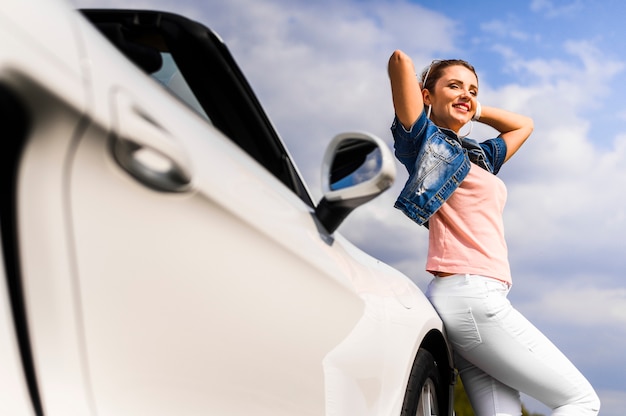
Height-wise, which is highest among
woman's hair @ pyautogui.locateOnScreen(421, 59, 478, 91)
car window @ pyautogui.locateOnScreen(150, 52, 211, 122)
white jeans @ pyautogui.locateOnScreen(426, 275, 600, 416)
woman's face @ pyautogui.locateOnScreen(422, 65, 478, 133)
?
woman's hair @ pyautogui.locateOnScreen(421, 59, 478, 91)

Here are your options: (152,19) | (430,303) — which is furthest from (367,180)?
(430,303)

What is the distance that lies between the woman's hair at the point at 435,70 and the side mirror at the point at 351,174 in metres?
1.79

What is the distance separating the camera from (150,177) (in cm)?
125

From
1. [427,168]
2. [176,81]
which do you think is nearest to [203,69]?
[176,81]

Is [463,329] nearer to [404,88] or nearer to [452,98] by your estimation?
[404,88]

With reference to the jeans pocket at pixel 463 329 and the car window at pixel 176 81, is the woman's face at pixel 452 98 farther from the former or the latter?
the car window at pixel 176 81

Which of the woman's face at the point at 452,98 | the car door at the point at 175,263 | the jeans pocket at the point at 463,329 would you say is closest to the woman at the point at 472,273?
the jeans pocket at the point at 463,329

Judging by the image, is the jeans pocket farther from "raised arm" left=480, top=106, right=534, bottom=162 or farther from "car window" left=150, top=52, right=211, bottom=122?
"car window" left=150, top=52, right=211, bottom=122

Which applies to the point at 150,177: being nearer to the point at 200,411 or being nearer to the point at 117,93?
the point at 117,93

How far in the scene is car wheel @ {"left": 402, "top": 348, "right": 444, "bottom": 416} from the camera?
267 cm

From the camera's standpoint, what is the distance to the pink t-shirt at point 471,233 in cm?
315

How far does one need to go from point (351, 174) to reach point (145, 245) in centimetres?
82

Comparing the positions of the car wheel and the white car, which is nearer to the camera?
the white car

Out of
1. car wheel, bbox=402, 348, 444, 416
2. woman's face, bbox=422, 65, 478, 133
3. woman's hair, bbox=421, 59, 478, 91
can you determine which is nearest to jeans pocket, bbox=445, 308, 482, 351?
car wheel, bbox=402, 348, 444, 416
